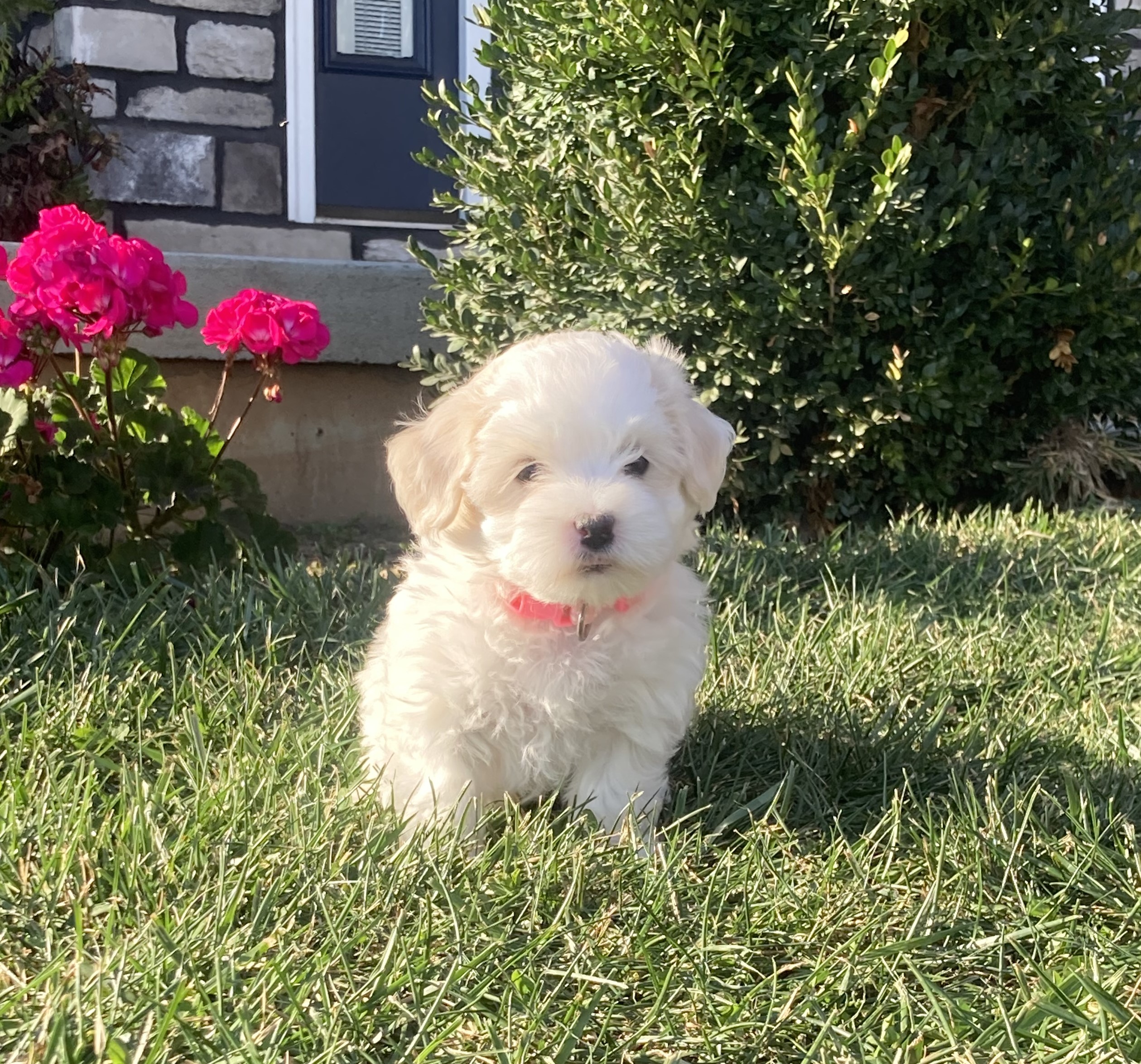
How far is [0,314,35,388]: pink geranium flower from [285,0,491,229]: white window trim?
11.1ft

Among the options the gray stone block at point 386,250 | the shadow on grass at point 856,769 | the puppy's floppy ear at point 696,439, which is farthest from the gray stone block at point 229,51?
the shadow on grass at point 856,769

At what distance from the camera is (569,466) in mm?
2365

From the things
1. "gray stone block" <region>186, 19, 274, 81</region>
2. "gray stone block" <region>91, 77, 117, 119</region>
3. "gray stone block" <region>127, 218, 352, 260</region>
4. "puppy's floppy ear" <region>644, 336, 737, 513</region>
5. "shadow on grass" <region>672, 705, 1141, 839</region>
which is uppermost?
"gray stone block" <region>186, 19, 274, 81</region>

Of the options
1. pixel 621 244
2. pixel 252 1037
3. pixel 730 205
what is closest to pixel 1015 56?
pixel 730 205

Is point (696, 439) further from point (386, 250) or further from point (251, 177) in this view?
point (251, 177)

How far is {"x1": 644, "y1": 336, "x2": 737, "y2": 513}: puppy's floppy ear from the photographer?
8.24ft

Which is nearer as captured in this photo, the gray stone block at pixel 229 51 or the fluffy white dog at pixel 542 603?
the fluffy white dog at pixel 542 603

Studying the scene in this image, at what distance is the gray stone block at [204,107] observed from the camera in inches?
252

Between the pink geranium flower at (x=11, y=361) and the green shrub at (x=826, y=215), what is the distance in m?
1.93

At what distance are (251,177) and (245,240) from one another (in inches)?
13.7

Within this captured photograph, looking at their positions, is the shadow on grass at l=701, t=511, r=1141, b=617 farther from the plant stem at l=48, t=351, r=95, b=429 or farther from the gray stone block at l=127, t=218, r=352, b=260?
the gray stone block at l=127, t=218, r=352, b=260

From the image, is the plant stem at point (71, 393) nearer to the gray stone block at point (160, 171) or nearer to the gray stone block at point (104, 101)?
the gray stone block at point (160, 171)

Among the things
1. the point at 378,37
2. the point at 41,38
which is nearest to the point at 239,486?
the point at 41,38

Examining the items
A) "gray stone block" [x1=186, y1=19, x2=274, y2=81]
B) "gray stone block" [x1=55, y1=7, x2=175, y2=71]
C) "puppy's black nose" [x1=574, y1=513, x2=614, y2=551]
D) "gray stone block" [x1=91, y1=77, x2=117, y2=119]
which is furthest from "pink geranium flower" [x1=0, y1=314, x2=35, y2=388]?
"gray stone block" [x1=186, y1=19, x2=274, y2=81]
